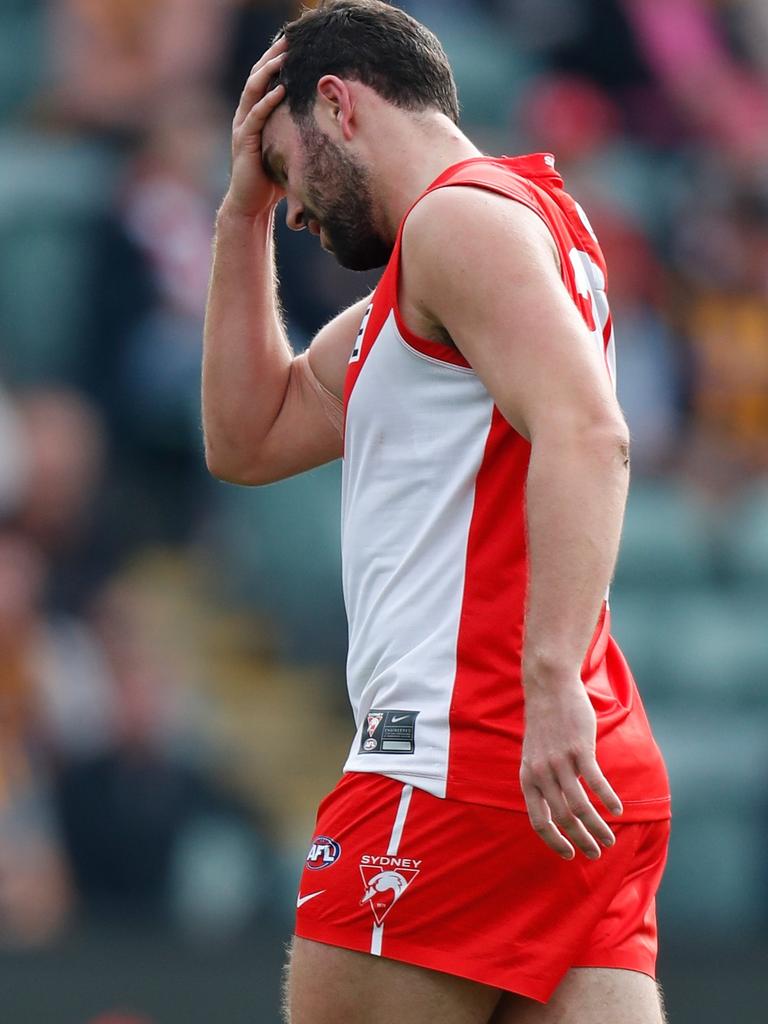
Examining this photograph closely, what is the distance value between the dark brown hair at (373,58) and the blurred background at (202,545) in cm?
332

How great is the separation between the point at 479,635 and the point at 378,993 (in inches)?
23.4

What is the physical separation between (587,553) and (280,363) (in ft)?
4.10

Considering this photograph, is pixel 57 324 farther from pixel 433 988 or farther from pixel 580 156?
pixel 433 988

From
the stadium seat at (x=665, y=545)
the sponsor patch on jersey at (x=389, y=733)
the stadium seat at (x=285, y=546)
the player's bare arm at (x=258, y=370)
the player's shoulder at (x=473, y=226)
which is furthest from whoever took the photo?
the stadium seat at (x=665, y=545)

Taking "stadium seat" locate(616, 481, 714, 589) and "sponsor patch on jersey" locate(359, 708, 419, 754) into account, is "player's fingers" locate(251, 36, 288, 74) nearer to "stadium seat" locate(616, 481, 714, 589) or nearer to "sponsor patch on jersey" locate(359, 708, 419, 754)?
"sponsor patch on jersey" locate(359, 708, 419, 754)

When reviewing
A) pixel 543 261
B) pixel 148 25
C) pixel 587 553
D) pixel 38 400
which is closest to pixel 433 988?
pixel 587 553

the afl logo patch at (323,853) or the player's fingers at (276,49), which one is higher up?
the player's fingers at (276,49)

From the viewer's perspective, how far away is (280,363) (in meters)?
3.59

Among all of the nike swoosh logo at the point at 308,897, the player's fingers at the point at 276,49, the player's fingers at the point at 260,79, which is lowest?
the nike swoosh logo at the point at 308,897

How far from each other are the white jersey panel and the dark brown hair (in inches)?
19.5

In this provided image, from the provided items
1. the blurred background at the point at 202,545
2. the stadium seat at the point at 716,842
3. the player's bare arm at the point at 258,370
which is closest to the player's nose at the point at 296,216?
the player's bare arm at the point at 258,370

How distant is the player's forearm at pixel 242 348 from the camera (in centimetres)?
352

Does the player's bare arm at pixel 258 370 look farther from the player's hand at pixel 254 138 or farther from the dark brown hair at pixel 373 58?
the dark brown hair at pixel 373 58

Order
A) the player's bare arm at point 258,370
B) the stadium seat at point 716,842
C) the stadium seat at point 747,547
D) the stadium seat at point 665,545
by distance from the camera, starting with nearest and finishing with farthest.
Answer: the player's bare arm at point 258,370 < the stadium seat at point 716,842 < the stadium seat at point 665,545 < the stadium seat at point 747,547
